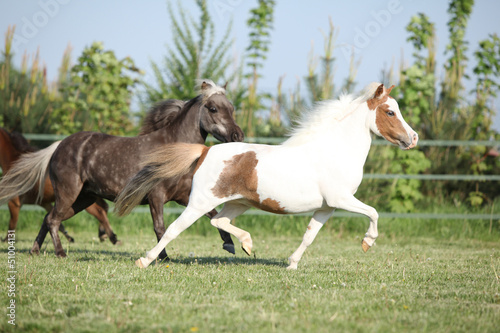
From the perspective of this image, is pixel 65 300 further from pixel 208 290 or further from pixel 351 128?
pixel 351 128

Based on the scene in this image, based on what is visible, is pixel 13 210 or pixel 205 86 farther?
pixel 13 210

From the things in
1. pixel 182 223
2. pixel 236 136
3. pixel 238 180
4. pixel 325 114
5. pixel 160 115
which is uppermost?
pixel 325 114

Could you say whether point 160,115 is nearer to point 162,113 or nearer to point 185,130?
point 162,113

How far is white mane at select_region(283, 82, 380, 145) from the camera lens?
505 centimetres

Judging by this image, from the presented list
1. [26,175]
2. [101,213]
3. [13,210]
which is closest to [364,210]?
[26,175]

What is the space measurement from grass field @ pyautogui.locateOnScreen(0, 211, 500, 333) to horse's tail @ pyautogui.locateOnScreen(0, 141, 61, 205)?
0.75 m

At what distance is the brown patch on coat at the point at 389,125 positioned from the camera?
5020 millimetres

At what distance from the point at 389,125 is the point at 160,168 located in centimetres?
214

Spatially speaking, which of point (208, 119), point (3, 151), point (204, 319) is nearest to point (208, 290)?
point (204, 319)

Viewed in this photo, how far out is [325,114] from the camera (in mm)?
5152

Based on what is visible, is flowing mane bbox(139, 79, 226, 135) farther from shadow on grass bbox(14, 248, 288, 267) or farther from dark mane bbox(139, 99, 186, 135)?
shadow on grass bbox(14, 248, 288, 267)

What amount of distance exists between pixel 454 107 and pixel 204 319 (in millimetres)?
8930

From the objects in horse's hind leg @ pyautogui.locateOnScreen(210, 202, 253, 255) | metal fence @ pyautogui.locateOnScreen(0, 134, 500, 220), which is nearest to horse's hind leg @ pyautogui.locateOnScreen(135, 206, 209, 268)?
horse's hind leg @ pyautogui.locateOnScreen(210, 202, 253, 255)

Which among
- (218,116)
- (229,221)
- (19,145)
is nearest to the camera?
(229,221)
